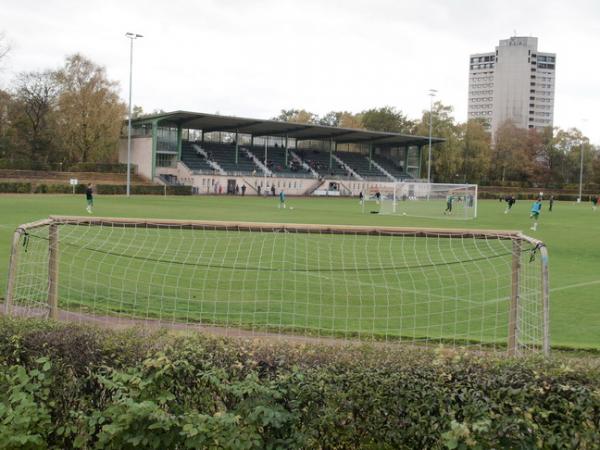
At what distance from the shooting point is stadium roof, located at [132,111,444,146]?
7475 cm

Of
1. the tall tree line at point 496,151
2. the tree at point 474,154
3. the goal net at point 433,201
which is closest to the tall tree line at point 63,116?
the goal net at point 433,201

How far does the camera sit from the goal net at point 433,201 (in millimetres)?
47812

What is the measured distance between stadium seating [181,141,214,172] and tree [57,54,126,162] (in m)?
9.21

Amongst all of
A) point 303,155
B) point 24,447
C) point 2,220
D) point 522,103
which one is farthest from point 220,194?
point 522,103

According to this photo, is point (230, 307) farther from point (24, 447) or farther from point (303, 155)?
point (303, 155)

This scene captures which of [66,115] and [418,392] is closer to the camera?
[418,392]

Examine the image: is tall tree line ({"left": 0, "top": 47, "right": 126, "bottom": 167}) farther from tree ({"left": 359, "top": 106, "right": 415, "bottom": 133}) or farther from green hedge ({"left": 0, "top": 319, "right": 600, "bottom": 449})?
green hedge ({"left": 0, "top": 319, "right": 600, "bottom": 449})

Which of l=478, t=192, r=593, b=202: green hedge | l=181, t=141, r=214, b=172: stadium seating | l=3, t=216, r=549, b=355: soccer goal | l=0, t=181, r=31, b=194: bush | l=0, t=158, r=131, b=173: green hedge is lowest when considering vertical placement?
l=3, t=216, r=549, b=355: soccer goal

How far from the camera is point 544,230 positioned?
107ft

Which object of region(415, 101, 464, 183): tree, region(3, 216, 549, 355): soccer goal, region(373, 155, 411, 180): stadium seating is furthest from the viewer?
region(415, 101, 464, 183): tree

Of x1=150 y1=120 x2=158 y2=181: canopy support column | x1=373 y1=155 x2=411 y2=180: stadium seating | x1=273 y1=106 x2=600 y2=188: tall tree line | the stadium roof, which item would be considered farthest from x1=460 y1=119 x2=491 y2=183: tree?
x1=150 y1=120 x2=158 y2=181: canopy support column

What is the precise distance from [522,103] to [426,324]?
192 meters

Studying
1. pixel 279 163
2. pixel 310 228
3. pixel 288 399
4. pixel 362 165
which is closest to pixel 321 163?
pixel 279 163

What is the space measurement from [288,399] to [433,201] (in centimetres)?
5949
